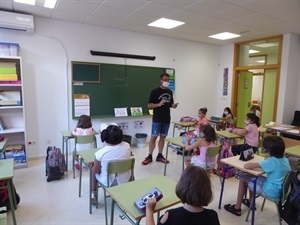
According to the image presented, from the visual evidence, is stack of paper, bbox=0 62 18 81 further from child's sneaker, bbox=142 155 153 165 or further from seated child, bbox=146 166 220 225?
seated child, bbox=146 166 220 225

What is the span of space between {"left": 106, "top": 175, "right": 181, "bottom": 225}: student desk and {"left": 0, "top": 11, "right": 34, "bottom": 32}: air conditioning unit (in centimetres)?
357

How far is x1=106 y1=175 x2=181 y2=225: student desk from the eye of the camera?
1441mm

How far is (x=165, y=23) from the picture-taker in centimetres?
474

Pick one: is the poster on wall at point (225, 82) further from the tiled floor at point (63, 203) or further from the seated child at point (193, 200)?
the seated child at point (193, 200)

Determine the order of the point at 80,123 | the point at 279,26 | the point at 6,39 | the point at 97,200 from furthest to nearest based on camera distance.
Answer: the point at 279,26
the point at 6,39
the point at 80,123
the point at 97,200

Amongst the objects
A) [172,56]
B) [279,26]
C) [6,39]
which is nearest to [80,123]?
[6,39]

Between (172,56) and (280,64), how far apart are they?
270 cm

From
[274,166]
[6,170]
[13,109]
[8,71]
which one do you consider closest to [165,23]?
[8,71]

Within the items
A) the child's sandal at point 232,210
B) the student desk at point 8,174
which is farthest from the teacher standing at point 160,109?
the student desk at point 8,174

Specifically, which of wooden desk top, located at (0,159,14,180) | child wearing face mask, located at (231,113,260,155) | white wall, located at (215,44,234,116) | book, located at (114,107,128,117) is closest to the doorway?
white wall, located at (215,44,234,116)

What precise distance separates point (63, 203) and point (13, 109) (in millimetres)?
2341

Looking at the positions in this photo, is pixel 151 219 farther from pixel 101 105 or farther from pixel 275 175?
pixel 101 105

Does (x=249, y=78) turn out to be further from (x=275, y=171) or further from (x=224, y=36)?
(x=275, y=171)

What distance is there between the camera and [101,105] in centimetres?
510
